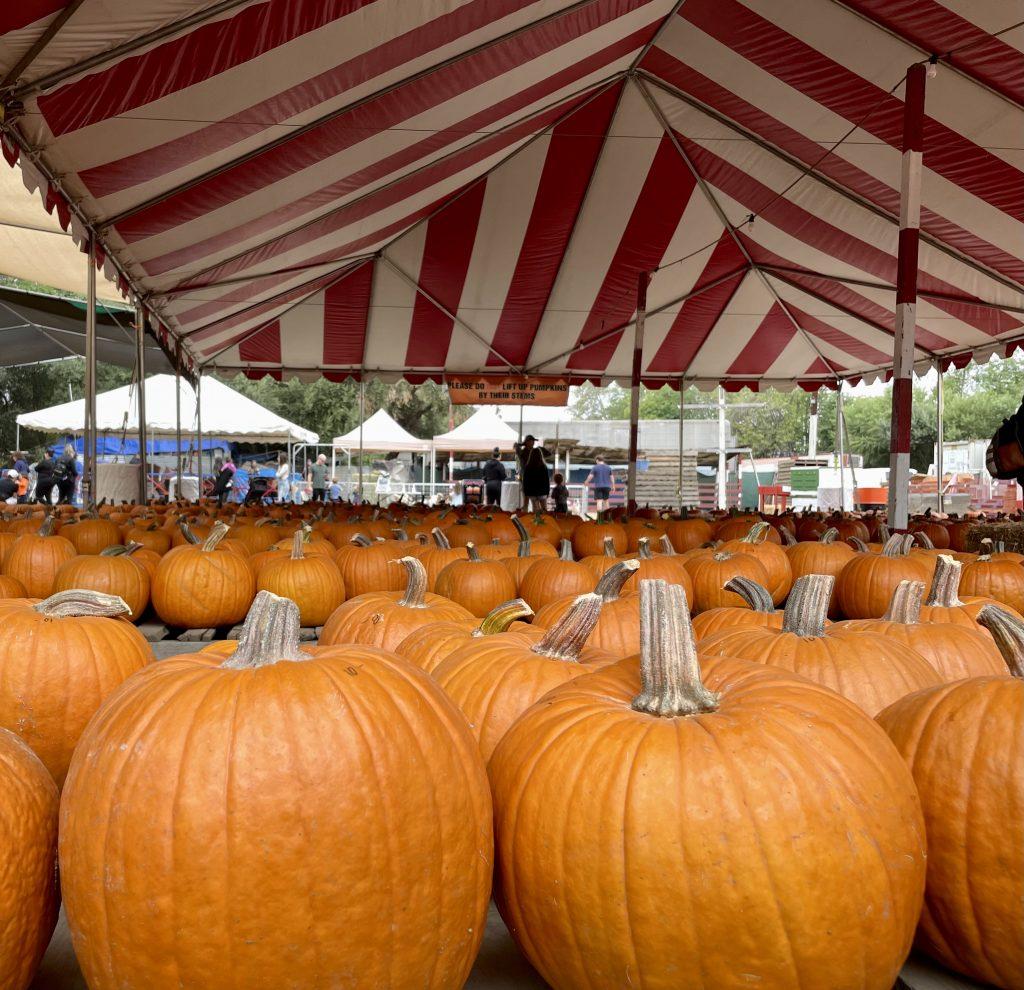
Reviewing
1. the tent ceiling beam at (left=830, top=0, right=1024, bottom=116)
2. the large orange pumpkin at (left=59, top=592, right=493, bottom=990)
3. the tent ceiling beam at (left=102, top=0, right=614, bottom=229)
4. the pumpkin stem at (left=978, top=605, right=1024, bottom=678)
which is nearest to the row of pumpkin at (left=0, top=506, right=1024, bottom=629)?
the pumpkin stem at (left=978, top=605, right=1024, bottom=678)

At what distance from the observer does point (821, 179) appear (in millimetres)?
7816

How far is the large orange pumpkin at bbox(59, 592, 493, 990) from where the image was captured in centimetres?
92

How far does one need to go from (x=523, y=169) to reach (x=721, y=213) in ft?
7.89

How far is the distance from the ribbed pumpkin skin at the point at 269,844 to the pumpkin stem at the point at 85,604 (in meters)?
0.52

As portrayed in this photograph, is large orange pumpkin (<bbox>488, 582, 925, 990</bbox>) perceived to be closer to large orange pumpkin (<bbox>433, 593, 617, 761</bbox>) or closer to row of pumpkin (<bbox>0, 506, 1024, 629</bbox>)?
large orange pumpkin (<bbox>433, 593, 617, 761</bbox>)

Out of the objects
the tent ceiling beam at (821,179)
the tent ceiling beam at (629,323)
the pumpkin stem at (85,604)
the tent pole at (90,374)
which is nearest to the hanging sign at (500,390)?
the tent ceiling beam at (629,323)

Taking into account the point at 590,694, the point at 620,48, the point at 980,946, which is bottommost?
the point at 980,946

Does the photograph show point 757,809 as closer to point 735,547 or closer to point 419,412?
point 735,547

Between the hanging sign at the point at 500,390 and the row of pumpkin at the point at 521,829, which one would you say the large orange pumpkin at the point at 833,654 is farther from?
the hanging sign at the point at 500,390

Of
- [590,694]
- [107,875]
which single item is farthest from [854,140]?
[107,875]

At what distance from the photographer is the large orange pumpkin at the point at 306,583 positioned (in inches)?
146

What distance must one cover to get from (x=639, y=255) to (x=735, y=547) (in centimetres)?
695

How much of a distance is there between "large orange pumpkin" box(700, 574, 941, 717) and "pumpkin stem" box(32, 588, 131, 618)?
1.12 metres

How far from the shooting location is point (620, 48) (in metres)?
6.45
